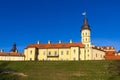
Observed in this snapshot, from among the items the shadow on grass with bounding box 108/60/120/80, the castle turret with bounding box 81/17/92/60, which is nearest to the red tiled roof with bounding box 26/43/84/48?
the castle turret with bounding box 81/17/92/60

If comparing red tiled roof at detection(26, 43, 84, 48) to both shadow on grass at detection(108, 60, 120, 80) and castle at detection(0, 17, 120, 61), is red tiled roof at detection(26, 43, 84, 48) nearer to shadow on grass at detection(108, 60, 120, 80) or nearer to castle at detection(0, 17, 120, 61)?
castle at detection(0, 17, 120, 61)

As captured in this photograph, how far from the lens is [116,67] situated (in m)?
68.6

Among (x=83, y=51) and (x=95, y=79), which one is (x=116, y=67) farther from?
(x=83, y=51)

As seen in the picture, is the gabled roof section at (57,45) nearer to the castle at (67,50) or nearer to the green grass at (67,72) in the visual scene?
the castle at (67,50)

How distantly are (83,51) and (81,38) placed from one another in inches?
404

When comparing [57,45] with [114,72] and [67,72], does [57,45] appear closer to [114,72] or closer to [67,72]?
[67,72]

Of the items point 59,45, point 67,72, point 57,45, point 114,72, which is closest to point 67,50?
point 59,45

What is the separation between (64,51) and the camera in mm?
125750

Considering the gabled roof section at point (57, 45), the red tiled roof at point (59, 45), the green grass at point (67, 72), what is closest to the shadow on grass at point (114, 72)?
the green grass at point (67, 72)

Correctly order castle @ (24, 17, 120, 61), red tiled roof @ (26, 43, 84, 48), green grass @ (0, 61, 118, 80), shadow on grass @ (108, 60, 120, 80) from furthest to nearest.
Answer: red tiled roof @ (26, 43, 84, 48) → castle @ (24, 17, 120, 61) → green grass @ (0, 61, 118, 80) → shadow on grass @ (108, 60, 120, 80)

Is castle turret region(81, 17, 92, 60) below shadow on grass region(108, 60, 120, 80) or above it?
above

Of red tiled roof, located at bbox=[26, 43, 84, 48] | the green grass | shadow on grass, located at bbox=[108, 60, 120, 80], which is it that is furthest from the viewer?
red tiled roof, located at bbox=[26, 43, 84, 48]

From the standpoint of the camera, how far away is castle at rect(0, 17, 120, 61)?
124 metres

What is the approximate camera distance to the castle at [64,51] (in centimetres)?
12375
